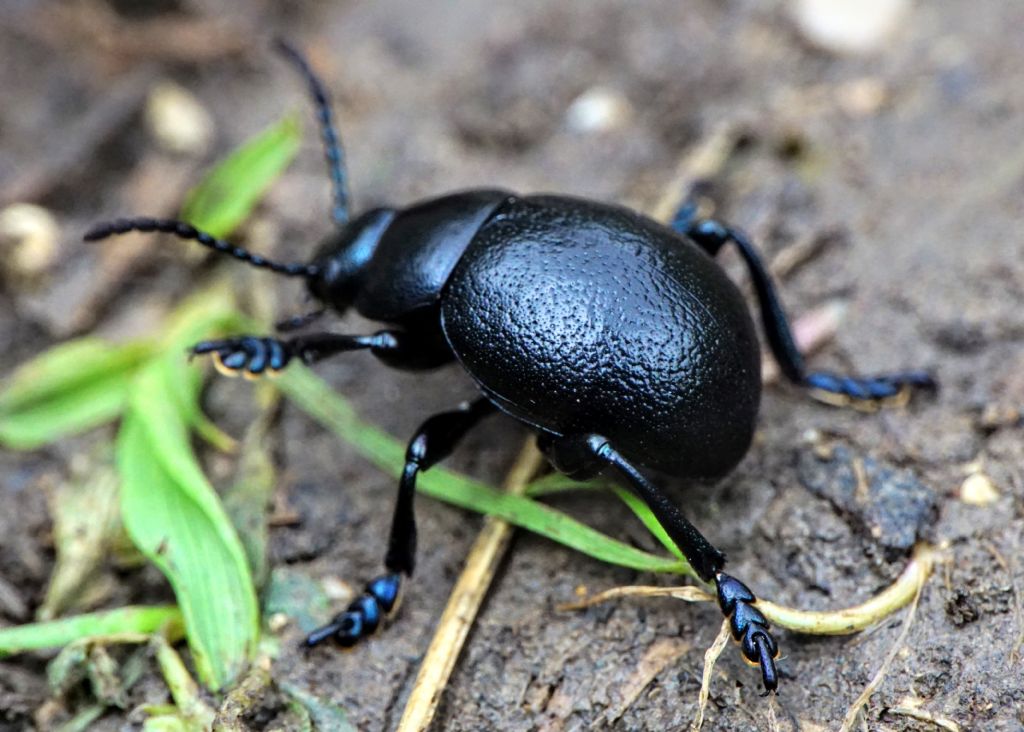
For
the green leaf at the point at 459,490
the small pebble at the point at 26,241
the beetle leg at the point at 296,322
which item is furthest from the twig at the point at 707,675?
the small pebble at the point at 26,241

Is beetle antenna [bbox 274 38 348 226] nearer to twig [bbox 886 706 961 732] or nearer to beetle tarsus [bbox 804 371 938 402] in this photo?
beetle tarsus [bbox 804 371 938 402]

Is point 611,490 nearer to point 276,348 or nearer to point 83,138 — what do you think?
point 276,348

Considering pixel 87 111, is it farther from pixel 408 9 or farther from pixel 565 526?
pixel 565 526

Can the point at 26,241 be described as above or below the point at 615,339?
below

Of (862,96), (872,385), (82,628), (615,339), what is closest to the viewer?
(615,339)

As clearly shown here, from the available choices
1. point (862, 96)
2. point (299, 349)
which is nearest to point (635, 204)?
point (862, 96)
